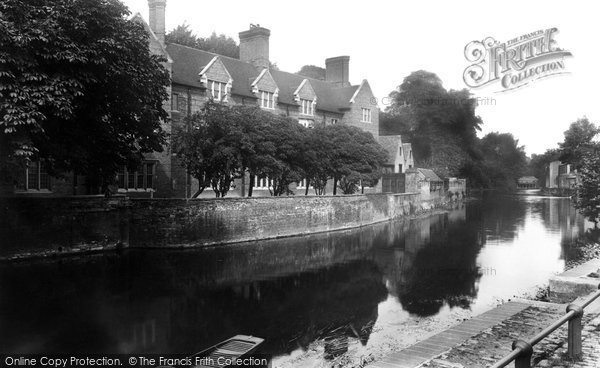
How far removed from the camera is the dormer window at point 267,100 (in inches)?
1593

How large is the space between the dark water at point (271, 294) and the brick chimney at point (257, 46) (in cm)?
2194

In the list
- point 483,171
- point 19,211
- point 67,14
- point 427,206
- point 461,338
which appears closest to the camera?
point 461,338

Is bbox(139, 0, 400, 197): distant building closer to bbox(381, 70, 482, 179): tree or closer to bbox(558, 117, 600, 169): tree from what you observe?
bbox(381, 70, 482, 179): tree

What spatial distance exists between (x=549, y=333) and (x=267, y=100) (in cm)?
3699

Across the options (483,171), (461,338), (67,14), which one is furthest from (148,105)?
(483,171)

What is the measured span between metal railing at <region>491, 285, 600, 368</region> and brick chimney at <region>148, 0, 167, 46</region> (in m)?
31.5

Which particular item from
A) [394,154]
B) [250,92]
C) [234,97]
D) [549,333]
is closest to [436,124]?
[394,154]

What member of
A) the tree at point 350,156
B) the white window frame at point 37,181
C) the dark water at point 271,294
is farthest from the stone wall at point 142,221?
the tree at point 350,156

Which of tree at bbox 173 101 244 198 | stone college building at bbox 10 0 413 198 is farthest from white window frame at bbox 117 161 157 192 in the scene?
tree at bbox 173 101 244 198

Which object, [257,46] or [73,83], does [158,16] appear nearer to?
[257,46]

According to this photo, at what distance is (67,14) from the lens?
17031 mm

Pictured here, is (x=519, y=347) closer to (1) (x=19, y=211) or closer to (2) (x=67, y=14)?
(2) (x=67, y=14)

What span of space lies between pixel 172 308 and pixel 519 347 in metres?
11.4

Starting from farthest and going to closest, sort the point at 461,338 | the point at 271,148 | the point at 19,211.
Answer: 1. the point at 271,148
2. the point at 19,211
3. the point at 461,338
